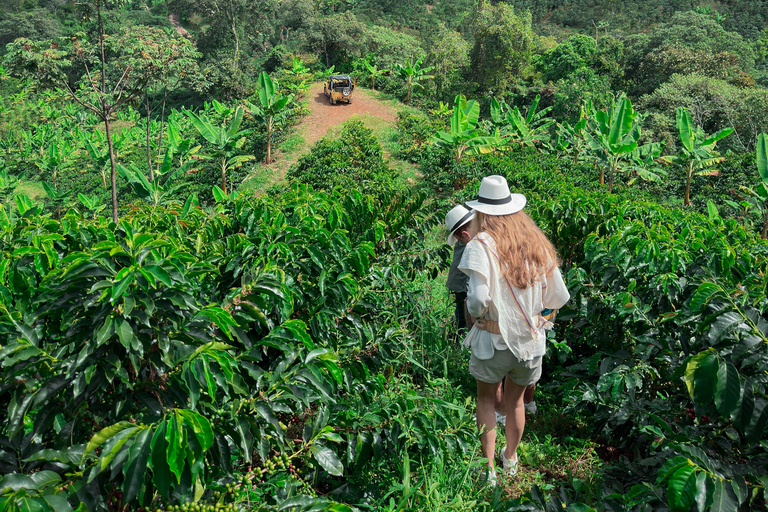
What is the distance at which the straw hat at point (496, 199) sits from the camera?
255 centimetres

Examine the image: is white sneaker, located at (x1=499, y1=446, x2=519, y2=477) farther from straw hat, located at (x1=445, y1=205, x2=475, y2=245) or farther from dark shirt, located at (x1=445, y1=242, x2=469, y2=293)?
straw hat, located at (x1=445, y1=205, x2=475, y2=245)

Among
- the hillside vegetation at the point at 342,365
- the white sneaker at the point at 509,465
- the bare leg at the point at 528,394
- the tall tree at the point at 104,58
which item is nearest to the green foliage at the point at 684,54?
the tall tree at the point at 104,58

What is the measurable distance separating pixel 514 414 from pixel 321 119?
17.5 m

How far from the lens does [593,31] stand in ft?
141

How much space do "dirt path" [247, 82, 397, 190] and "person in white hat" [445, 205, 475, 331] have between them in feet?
37.4

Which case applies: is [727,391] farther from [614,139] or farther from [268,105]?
[268,105]

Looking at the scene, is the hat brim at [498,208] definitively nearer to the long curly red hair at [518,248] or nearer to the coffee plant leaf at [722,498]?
the long curly red hair at [518,248]

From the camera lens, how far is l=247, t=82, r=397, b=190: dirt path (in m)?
15.1

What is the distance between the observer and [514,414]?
2.68 m

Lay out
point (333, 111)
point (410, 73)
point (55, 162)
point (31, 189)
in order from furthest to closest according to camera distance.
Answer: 1. point (31, 189)
2. point (55, 162)
3. point (410, 73)
4. point (333, 111)

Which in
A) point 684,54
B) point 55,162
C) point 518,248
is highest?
point 518,248

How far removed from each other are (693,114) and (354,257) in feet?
76.4

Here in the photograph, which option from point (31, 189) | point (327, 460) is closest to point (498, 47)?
point (31, 189)

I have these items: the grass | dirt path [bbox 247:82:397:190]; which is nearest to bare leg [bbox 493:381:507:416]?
dirt path [bbox 247:82:397:190]
